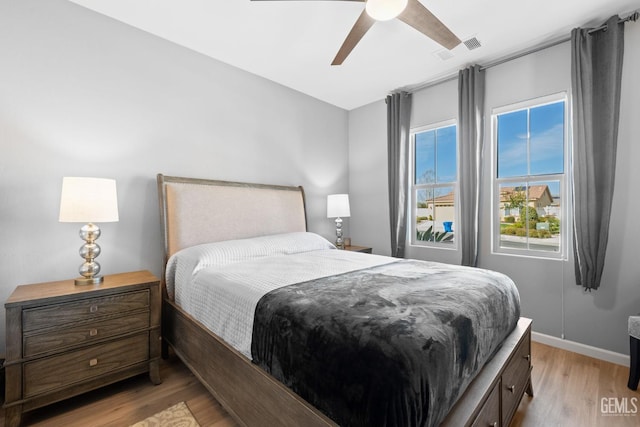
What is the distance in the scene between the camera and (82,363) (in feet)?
5.83

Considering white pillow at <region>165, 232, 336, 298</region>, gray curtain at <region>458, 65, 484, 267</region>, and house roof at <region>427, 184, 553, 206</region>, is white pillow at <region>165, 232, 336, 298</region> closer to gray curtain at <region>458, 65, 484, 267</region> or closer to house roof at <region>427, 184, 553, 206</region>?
gray curtain at <region>458, 65, 484, 267</region>

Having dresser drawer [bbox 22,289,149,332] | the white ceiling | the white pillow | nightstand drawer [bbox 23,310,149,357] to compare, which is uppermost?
the white ceiling

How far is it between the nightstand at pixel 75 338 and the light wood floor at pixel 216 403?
0.13 meters

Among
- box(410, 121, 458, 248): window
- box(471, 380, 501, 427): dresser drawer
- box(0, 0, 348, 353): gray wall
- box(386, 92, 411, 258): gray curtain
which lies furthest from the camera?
box(386, 92, 411, 258): gray curtain

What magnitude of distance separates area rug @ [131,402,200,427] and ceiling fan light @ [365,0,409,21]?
2684 millimetres

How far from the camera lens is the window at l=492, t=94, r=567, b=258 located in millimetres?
2695

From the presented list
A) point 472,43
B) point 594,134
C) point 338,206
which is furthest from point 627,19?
point 338,206

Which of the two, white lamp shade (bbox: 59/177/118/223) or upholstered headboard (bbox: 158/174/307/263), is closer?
white lamp shade (bbox: 59/177/118/223)

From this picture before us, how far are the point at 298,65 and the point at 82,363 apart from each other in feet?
10.2

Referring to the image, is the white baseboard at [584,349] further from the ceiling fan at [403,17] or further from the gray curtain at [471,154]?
the ceiling fan at [403,17]

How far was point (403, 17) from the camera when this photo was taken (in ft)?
6.17

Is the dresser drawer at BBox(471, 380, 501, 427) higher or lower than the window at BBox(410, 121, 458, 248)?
lower

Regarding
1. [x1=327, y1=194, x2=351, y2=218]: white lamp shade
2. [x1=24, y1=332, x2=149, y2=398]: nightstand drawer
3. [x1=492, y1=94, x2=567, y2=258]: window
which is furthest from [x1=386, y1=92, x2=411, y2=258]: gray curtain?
[x1=24, y1=332, x2=149, y2=398]: nightstand drawer


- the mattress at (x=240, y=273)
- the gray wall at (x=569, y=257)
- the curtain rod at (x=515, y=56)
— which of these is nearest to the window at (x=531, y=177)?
the gray wall at (x=569, y=257)
